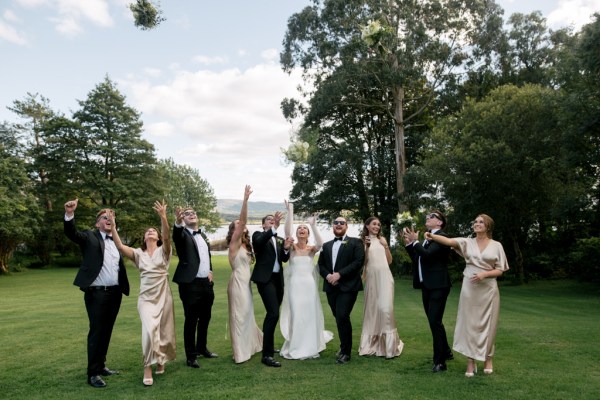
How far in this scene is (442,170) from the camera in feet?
77.7

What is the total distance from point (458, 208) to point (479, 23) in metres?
14.4

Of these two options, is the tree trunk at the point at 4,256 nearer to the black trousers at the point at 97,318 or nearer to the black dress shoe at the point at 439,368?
the black trousers at the point at 97,318

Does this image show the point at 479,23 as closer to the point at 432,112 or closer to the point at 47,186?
the point at 432,112

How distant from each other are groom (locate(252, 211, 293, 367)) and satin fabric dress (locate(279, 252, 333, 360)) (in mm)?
233

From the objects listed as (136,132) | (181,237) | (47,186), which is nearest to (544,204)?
(181,237)

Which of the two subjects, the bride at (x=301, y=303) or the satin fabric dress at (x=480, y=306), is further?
the bride at (x=301, y=303)

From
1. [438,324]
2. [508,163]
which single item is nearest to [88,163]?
A: [508,163]

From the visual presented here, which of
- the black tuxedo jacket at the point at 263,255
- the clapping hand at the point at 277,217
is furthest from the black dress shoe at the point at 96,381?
the clapping hand at the point at 277,217

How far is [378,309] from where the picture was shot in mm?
7594

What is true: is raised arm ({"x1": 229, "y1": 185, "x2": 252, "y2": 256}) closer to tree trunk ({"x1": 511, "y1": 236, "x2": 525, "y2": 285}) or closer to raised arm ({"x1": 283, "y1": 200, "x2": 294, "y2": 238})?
raised arm ({"x1": 283, "y1": 200, "x2": 294, "y2": 238})

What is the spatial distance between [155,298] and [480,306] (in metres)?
4.41

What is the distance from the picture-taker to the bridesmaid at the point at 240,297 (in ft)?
24.2

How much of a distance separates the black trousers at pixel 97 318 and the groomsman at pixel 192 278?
93 centimetres

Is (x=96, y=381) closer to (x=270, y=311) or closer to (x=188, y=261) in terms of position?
(x=188, y=261)
